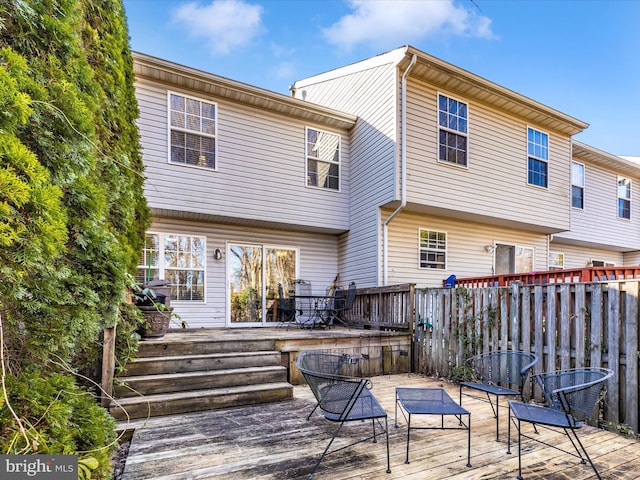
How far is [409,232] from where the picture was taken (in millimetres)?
7906

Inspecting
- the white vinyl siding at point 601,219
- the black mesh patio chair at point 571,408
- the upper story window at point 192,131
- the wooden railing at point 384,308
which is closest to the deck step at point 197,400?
the black mesh patio chair at point 571,408

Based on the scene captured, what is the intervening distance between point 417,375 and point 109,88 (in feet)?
18.2

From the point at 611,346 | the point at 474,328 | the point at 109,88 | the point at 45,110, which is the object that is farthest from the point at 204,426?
the point at 611,346

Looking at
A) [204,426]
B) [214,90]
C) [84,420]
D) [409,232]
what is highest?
[214,90]

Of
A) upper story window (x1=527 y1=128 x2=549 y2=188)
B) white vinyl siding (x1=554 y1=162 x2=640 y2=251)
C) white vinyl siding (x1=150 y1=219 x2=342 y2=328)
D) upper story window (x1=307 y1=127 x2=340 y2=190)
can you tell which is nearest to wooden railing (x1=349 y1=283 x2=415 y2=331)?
white vinyl siding (x1=150 y1=219 x2=342 y2=328)

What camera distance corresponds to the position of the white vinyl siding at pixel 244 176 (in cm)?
654

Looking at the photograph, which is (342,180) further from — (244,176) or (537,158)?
(537,158)

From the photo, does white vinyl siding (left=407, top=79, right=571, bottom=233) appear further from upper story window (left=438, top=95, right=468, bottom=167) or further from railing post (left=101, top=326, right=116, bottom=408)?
railing post (left=101, top=326, right=116, bottom=408)

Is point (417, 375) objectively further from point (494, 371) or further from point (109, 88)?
point (109, 88)

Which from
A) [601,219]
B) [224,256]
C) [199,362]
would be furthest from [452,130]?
[601,219]

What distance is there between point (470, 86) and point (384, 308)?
534 cm

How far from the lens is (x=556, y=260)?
37.1 feet

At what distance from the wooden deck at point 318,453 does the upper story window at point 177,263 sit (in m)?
4.15

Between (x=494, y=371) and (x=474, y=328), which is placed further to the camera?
(x=474, y=328)
